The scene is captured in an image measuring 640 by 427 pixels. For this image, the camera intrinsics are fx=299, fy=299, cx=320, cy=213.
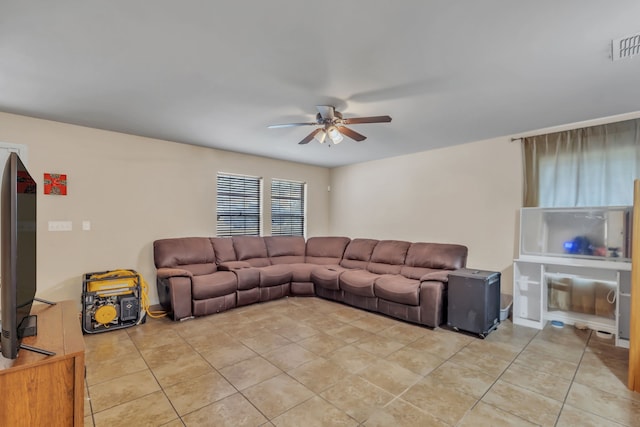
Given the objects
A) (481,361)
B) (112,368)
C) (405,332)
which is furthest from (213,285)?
(481,361)

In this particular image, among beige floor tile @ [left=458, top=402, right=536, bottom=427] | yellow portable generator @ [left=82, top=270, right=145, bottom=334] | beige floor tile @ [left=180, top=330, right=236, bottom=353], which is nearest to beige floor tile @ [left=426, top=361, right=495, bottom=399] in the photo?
beige floor tile @ [left=458, top=402, right=536, bottom=427]

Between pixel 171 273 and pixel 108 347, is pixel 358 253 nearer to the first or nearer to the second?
pixel 171 273

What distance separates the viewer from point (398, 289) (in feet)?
12.3

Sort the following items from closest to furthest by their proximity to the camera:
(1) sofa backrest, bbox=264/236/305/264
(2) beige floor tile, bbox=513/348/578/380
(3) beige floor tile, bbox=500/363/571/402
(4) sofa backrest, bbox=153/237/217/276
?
(3) beige floor tile, bbox=500/363/571/402 < (2) beige floor tile, bbox=513/348/578/380 < (4) sofa backrest, bbox=153/237/217/276 < (1) sofa backrest, bbox=264/236/305/264

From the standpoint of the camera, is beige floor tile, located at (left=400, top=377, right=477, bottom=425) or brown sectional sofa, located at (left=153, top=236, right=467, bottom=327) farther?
brown sectional sofa, located at (left=153, top=236, right=467, bottom=327)

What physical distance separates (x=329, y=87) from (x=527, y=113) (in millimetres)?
2258

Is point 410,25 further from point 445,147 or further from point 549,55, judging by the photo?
point 445,147

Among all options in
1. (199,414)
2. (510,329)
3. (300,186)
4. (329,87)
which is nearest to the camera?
(199,414)

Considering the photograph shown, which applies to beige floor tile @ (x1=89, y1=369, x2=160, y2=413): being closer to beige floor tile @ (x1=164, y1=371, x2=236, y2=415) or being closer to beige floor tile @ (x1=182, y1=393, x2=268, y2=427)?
beige floor tile @ (x1=164, y1=371, x2=236, y2=415)

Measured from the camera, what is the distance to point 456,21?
1.79 m

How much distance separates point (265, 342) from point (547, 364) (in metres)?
2.64

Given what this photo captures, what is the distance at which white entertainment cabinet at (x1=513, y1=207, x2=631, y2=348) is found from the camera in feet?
10.7

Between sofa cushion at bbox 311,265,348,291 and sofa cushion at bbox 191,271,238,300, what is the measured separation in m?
1.27

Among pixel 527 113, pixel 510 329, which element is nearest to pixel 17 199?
pixel 527 113
